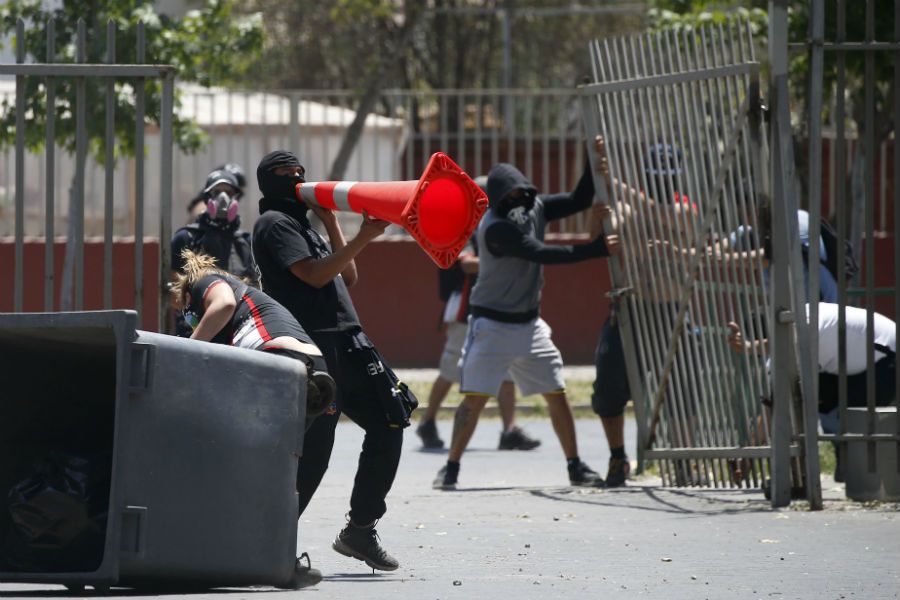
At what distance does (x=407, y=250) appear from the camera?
1617cm

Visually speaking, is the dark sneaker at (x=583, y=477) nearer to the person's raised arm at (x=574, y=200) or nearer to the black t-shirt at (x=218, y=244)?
the person's raised arm at (x=574, y=200)

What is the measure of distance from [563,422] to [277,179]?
319cm

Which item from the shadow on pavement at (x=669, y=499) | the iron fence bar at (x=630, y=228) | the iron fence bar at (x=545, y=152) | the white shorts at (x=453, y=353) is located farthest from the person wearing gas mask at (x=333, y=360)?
the iron fence bar at (x=545, y=152)

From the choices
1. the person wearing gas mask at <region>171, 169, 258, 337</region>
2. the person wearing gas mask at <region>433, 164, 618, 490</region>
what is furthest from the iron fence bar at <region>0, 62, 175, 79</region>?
the person wearing gas mask at <region>433, 164, 618, 490</region>

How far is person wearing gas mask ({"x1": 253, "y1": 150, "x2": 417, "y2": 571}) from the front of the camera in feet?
20.8

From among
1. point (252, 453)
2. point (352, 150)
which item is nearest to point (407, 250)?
point (352, 150)

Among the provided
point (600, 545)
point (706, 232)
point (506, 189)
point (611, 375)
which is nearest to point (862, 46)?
point (706, 232)

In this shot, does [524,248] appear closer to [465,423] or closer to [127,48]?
[465,423]

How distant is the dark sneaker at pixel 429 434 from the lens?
37.2 ft

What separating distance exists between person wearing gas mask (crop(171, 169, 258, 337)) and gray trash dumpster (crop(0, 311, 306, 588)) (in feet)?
9.65

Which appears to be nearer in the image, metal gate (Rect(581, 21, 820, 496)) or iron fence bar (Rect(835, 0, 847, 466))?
iron fence bar (Rect(835, 0, 847, 466))

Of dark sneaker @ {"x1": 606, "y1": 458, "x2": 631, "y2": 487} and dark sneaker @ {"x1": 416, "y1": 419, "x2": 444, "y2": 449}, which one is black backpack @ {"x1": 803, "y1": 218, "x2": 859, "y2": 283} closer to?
dark sneaker @ {"x1": 606, "y1": 458, "x2": 631, "y2": 487}

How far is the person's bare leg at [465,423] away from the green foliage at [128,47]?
3.63 m

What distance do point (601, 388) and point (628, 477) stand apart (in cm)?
57
